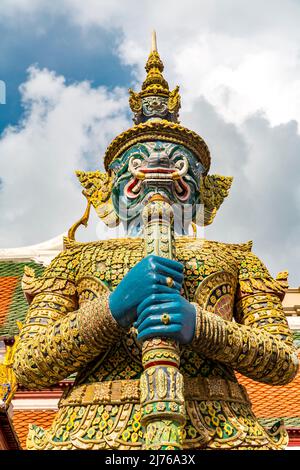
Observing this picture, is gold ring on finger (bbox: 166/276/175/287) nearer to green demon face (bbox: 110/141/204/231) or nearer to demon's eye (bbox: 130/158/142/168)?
green demon face (bbox: 110/141/204/231)

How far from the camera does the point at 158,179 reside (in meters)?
4.41

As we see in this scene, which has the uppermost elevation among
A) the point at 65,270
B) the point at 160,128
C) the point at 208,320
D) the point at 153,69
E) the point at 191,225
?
the point at 153,69

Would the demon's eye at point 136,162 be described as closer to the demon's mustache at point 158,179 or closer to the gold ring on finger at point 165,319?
the demon's mustache at point 158,179

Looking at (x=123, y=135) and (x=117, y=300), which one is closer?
(x=117, y=300)

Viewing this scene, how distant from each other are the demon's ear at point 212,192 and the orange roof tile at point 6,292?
410 centimetres

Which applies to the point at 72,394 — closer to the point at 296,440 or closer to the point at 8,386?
the point at 8,386

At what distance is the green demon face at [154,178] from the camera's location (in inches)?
176

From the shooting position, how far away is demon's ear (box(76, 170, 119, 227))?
5.11 meters

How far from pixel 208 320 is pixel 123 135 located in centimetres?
183

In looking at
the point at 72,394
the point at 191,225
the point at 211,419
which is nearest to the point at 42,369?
the point at 72,394

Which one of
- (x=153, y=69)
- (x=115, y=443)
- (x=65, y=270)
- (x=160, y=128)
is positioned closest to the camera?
(x=115, y=443)

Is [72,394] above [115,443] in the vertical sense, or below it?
above

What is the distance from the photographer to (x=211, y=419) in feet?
12.4
